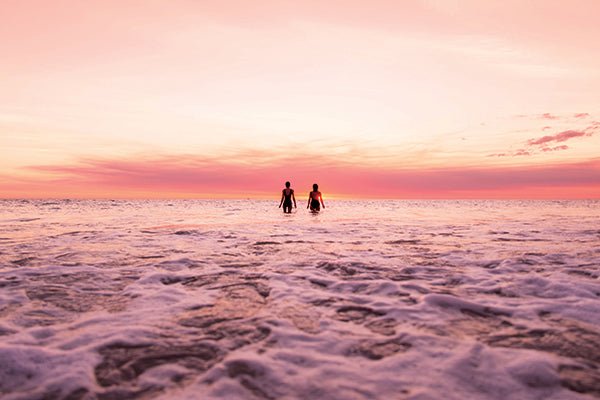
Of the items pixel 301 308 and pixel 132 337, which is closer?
pixel 132 337

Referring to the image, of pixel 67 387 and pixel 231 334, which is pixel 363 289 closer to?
pixel 231 334

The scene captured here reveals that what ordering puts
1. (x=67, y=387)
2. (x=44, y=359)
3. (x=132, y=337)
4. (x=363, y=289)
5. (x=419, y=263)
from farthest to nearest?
(x=419, y=263)
(x=363, y=289)
(x=132, y=337)
(x=44, y=359)
(x=67, y=387)

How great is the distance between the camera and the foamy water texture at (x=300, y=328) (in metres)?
2.79

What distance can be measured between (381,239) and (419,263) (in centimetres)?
392

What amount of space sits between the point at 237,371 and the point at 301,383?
0.56m

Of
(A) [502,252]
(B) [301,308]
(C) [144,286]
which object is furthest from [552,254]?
(C) [144,286]

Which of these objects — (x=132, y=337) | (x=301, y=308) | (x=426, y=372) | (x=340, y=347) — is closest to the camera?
(x=426, y=372)

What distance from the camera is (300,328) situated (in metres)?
3.93

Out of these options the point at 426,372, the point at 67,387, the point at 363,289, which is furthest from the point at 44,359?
the point at 363,289

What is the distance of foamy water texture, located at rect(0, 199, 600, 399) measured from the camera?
279 centimetres

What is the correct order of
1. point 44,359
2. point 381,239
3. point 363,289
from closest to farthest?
point 44,359
point 363,289
point 381,239

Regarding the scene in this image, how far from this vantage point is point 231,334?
371 cm

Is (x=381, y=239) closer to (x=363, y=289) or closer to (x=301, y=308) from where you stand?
(x=363, y=289)

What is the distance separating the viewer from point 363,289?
5.44m
